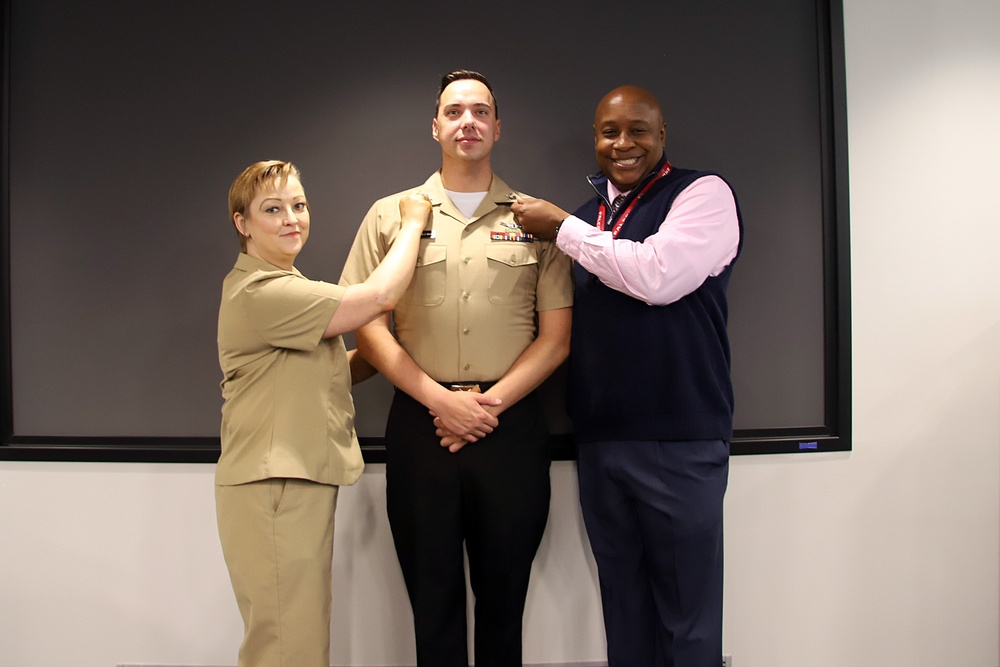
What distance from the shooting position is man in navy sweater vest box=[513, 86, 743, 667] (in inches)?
65.8

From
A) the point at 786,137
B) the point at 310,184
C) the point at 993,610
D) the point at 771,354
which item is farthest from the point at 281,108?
the point at 993,610

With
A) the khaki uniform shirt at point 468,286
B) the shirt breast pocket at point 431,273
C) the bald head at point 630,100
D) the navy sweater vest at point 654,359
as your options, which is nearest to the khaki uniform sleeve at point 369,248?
the khaki uniform shirt at point 468,286

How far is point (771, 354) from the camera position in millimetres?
2227

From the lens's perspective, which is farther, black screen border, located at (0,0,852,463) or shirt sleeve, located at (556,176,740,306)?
black screen border, located at (0,0,852,463)

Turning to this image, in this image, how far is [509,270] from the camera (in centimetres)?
182

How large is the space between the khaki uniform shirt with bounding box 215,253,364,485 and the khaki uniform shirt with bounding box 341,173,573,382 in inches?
11.8

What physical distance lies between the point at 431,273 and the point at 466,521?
75 cm

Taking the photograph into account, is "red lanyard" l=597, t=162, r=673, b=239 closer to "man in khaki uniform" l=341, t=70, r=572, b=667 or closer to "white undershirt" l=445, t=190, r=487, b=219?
"man in khaki uniform" l=341, t=70, r=572, b=667

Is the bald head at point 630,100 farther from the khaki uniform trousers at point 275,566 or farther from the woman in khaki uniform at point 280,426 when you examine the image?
the khaki uniform trousers at point 275,566

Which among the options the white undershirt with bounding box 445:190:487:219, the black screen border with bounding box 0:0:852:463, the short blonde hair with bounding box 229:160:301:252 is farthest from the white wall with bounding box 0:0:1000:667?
the short blonde hair with bounding box 229:160:301:252

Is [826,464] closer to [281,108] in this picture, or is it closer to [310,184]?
[310,184]

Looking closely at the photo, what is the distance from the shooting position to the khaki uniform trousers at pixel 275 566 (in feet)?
4.90

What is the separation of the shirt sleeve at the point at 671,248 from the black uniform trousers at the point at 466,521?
1.57ft

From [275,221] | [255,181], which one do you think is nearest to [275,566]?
[275,221]
